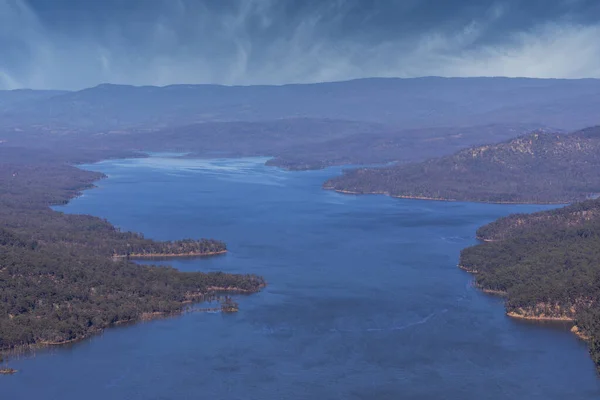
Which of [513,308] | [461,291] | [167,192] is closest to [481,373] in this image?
[513,308]

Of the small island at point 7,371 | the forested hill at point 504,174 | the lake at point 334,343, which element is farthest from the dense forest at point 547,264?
the forested hill at point 504,174

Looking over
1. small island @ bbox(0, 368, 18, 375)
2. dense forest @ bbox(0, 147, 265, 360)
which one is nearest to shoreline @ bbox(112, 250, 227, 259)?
dense forest @ bbox(0, 147, 265, 360)

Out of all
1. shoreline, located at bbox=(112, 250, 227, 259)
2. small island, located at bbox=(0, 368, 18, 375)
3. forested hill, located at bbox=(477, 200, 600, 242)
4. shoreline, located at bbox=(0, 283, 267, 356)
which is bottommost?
small island, located at bbox=(0, 368, 18, 375)

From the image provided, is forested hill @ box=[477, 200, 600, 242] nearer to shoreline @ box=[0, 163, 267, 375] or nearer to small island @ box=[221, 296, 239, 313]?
shoreline @ box=[0, 163, 267, 375]

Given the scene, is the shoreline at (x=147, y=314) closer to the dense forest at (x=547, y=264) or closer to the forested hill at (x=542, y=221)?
the dense forest at (x=547, y=264)

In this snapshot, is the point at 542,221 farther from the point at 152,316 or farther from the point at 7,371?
the point at 7,371

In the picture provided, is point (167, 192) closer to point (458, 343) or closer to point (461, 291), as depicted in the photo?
point (461, 291)
